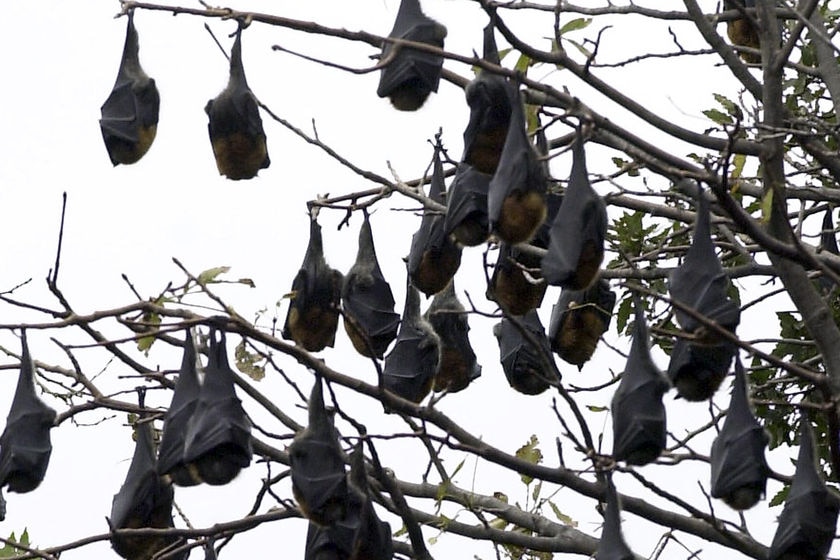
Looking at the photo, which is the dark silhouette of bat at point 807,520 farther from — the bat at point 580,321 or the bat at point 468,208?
the bat at point 468,208

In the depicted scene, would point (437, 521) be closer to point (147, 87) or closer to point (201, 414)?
point (201, 414)

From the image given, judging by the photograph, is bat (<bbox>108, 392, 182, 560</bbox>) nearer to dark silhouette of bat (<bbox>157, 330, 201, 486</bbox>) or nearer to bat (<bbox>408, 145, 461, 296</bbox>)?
dark silhouette of bat (<bbox>157, 330, 201, 486</bbox>)

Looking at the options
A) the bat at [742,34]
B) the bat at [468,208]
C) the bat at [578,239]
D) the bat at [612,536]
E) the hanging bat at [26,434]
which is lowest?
the bat at [612,536]

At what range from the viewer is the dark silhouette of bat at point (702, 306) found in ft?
18.2

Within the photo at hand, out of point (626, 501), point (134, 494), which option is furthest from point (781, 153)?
point (134, 494)

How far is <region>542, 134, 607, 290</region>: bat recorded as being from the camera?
17.4ft

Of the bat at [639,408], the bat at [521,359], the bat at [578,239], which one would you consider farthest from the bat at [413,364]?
the bat at [578,239]

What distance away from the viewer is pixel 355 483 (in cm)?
595

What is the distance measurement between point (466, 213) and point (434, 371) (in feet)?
5.92

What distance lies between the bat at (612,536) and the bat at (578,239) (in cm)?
89

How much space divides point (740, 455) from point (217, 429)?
205cm

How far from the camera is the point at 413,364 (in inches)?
300

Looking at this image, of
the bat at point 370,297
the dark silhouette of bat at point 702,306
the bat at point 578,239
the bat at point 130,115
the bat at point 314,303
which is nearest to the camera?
the bat at point 578,239

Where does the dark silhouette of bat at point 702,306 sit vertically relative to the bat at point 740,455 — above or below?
above
